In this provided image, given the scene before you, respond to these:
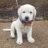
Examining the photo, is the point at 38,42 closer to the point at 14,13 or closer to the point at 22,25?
the point at 22,25

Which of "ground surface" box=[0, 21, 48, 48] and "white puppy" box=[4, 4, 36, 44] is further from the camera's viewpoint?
"ground surface" box=[0, 21, 48, 48]

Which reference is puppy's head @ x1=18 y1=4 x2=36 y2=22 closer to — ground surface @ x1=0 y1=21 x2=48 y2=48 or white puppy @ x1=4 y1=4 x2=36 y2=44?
white puppy @ x1=4 y1=4 x2=36 y2=44

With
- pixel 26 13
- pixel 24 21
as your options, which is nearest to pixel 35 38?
pixel 24 21

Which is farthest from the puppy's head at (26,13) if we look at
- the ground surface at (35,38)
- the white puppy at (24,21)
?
the ground surface at (35,38)

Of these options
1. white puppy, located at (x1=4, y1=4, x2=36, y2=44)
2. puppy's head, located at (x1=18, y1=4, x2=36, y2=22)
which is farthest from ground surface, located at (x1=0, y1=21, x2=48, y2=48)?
puppy's head, located at (x1=18, y1=4, x2=36, y2=22)

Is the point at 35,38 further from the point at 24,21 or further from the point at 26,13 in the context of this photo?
the point at 26,13

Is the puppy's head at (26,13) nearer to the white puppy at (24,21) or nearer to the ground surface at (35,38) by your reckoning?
the white puppy at (24,21)

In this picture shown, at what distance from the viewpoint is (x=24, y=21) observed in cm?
273

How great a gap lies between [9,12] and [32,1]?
943 mm

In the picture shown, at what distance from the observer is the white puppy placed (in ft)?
8.61

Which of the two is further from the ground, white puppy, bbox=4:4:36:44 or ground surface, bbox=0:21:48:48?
white puppy, bbox=4:4:36:44

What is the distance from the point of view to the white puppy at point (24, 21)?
8.61ft

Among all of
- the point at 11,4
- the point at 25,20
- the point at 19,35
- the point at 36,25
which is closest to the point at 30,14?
the point at 25,20

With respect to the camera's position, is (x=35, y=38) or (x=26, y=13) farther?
(x=35, y=38)
